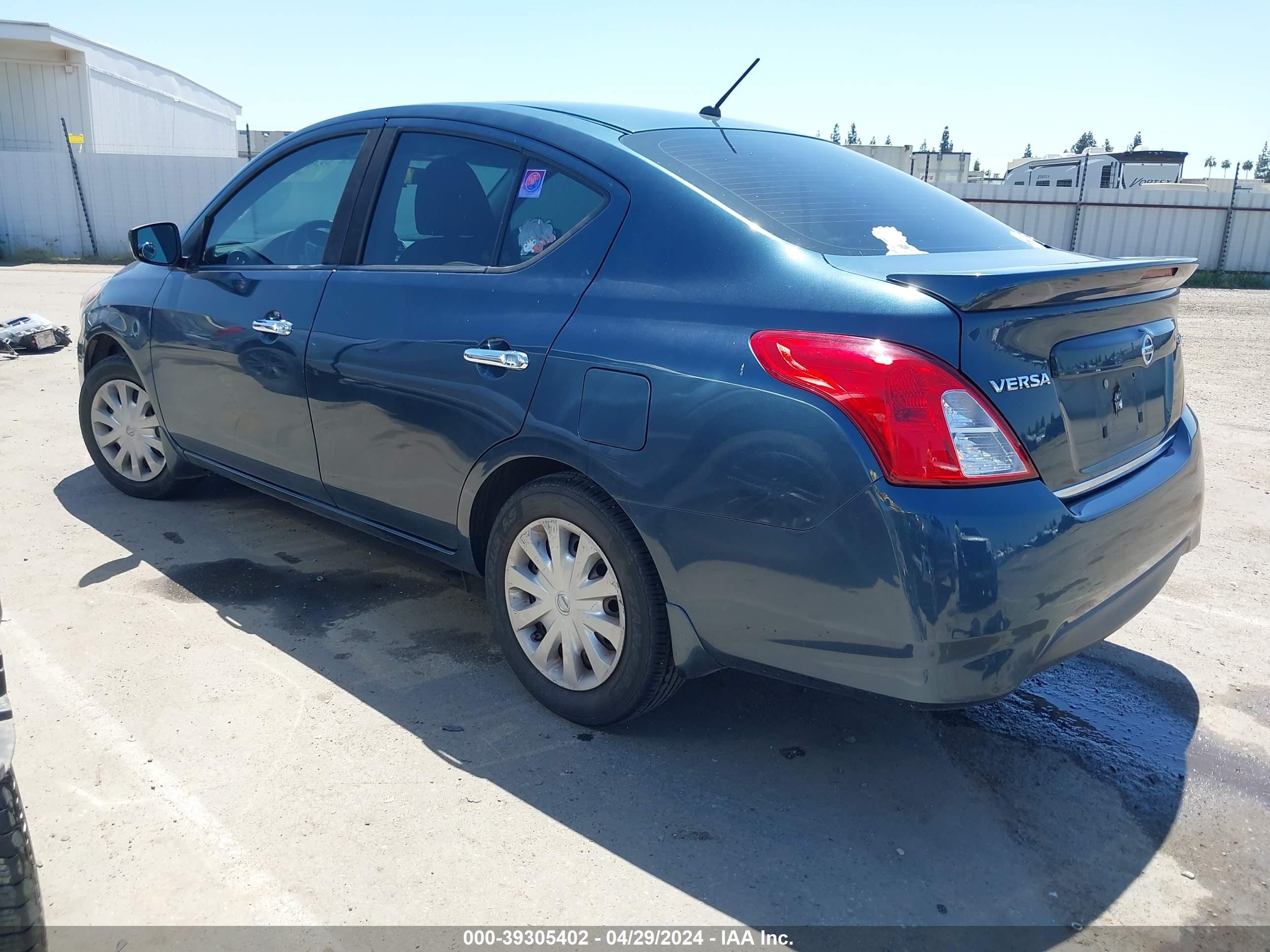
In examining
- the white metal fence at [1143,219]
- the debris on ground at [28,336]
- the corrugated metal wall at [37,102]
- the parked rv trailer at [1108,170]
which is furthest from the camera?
the parked rv trailer at [1108,170]

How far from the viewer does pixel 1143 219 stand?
21.6 metres

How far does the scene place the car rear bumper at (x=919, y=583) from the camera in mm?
2232

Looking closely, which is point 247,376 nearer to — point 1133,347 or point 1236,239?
point 1133,347

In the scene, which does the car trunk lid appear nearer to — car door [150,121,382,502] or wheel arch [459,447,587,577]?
wheel arch [459,447,587,577]

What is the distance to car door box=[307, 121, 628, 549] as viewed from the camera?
9.74 feet

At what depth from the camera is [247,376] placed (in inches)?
158

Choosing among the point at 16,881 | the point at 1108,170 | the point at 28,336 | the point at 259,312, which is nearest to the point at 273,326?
the point at 259,312

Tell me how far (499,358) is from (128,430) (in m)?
2.87

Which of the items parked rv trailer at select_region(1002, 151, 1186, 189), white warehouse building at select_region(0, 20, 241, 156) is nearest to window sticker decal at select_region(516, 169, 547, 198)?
white warehouse building at select_region(0, 20, 241, 156)

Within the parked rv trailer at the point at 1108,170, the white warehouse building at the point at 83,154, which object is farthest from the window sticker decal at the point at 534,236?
the parked rv trailer at the point at 1108,170

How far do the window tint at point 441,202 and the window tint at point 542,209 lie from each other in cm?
6

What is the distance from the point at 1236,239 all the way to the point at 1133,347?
23.0m

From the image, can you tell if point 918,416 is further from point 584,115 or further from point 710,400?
point 584,115

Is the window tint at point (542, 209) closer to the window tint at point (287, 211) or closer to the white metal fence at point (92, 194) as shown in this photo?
the window tint at point (287, 211)
